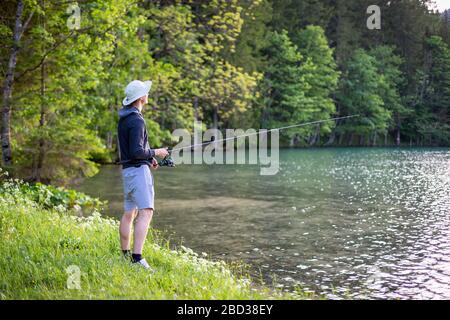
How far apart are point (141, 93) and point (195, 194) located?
40.6ft

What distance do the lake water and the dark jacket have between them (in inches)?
129

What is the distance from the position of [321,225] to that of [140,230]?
25.0 ft

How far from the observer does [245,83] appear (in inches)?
968

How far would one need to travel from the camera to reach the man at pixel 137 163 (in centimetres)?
629

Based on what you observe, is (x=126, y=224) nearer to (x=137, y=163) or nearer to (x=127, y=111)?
(x=137, y=163)

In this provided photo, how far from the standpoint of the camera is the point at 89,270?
597 centimetres

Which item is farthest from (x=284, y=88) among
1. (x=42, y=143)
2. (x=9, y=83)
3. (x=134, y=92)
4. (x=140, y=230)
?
(x=140, y=230)

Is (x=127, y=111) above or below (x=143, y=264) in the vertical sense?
above

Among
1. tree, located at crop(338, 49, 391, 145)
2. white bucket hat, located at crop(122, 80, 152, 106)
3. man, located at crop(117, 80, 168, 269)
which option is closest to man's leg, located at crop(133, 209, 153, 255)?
man, located at crop(117, 80, 168, 269)

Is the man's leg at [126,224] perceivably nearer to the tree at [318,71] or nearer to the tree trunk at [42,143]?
the tree trunk at [42,143]

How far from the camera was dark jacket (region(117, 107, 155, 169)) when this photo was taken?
6.27m
